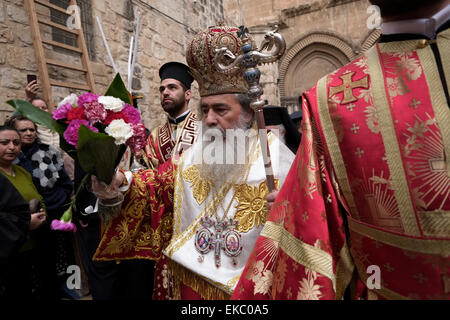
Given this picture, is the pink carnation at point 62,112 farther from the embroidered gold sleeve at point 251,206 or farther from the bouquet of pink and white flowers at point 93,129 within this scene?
the embroidered gold sleeve at point 251,206

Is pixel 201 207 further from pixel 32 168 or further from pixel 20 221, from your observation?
pixel 32 168

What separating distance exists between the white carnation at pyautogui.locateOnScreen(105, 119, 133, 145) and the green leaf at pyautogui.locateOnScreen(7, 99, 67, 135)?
277 mm

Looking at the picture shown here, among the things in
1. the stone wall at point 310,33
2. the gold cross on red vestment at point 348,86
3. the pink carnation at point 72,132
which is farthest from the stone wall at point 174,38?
the pink carnation at point 72,132

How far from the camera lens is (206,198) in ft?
6.91

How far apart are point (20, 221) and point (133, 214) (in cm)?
142

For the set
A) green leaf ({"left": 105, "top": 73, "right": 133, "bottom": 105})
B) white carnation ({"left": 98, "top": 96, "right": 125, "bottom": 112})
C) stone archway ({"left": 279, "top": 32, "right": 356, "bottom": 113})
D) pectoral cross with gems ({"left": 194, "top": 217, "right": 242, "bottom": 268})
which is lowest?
pectoral cross with gems ({"left": 194, "top": 217, "right": 242, "bottom": 268})

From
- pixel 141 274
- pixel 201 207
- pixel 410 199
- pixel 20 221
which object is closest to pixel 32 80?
pixel 20 221

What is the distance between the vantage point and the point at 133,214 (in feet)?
7.26

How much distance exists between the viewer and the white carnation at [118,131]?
1.76 meters

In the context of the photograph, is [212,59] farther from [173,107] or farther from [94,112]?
[173,107]

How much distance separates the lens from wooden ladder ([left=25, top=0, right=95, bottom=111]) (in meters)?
4.41

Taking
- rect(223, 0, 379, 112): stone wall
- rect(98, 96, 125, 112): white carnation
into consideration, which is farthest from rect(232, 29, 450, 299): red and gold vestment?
rect(223, 0, 379, 112): stone wall

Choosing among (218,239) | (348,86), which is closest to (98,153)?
(218,239)

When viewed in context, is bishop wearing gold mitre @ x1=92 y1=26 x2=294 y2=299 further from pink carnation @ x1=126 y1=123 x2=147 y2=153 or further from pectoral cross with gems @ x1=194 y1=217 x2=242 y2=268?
pink carnation @ x1=126 y1=123 x2=147 y2=153
